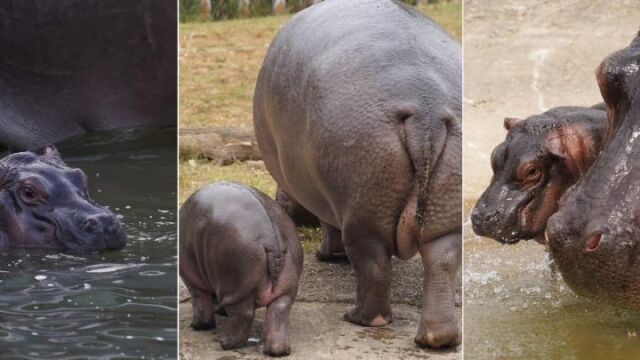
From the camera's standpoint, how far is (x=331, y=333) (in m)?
3.63

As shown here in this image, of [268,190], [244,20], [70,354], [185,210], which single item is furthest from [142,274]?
[244,20]

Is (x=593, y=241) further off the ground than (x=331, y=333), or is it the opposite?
(x=593, y=241)

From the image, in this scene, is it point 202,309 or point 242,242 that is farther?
point 202,309

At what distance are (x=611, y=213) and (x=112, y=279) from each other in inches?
58.2

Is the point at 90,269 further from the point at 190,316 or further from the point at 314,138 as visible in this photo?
the point at 314,138

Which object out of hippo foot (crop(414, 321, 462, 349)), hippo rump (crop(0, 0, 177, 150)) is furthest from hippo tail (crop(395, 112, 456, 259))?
hippo rump (crop(0, 0, 177, 150))

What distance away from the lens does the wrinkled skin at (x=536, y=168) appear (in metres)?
3.74

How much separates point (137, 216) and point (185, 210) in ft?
1.21

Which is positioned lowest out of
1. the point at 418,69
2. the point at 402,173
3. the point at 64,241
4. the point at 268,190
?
the point at 268,190

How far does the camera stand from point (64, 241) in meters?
3.91

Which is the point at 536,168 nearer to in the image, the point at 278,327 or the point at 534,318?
the point at 534,318

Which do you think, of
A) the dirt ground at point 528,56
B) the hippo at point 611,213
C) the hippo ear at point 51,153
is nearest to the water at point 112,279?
the hippo ear at point 51,153

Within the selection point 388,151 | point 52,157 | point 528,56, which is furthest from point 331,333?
point 528,56

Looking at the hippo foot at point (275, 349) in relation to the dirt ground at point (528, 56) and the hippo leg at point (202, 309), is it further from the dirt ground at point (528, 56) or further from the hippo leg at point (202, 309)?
the dirt ground at point (528, 56)
